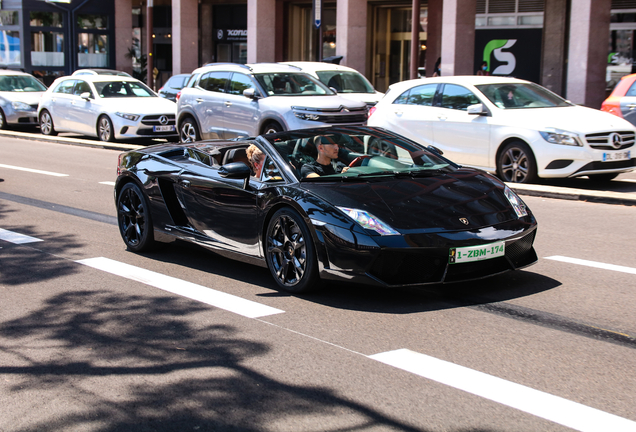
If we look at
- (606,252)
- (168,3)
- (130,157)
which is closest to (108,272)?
(130,157)

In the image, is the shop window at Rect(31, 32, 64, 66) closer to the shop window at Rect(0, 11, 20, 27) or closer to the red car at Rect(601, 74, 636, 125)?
the shop window at Rect(0, 11, 20, 27)

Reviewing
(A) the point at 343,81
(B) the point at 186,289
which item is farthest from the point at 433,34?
(B) the point at 186,289

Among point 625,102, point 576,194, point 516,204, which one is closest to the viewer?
point 516,204

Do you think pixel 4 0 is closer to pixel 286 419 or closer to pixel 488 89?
pixel 488 89

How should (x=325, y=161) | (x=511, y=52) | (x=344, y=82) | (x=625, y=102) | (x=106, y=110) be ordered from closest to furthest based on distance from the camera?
(x=325, y=161) → (x=625, y=102) → (x=344, y=82) → (x=106, y=110) → (x=511, y=52)

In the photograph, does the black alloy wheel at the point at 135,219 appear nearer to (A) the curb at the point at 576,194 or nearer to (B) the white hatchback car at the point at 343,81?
(A) the curb at the point at 576,194

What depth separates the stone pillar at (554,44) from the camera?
90.8 feet

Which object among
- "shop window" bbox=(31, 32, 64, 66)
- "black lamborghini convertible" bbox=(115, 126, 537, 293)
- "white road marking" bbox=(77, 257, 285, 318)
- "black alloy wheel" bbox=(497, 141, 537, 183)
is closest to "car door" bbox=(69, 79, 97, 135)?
"black alloy wheel" bbox=(497, 141, 537, 183)

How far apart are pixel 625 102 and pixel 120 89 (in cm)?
1250

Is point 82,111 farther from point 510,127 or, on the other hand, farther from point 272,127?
point 510,127

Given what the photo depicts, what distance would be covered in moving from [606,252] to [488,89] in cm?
604

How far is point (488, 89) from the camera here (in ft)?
43.5

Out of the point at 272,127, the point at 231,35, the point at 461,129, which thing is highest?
the point at 231,35

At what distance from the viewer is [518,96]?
13.2 meters
